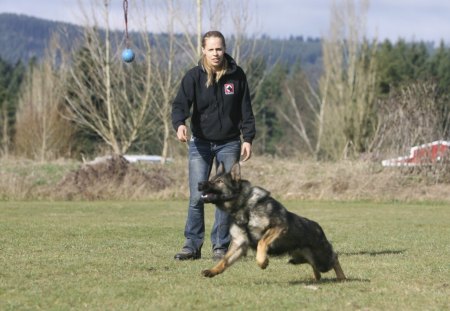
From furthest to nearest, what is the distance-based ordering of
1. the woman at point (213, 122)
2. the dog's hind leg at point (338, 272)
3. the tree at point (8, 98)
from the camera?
the tree at point (8, 98) → the woman at point (213, 122) → the dog's hind leg at point (338, 272)

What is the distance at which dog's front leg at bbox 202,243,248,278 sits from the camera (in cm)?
714

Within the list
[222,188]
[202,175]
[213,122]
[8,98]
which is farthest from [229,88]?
[8,98]

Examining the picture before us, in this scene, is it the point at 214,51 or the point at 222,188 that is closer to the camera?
the point at 222,188

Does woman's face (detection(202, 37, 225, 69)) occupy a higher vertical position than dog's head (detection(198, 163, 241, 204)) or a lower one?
higher

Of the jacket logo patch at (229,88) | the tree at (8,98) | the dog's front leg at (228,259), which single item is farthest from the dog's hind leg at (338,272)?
the tree at (8,98)

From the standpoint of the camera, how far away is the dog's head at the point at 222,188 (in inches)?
Result: 287

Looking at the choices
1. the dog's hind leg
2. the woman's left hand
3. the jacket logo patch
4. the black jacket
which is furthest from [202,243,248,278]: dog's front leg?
the jacket logo patch

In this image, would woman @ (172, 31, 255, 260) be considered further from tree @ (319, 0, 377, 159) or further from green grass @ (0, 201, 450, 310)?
tree @ (319, 0, 377, 159)

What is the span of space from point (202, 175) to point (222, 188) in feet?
5.66

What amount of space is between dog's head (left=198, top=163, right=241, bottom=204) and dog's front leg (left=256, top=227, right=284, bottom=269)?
46 centimetres

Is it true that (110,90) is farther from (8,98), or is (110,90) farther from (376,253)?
(8,98)

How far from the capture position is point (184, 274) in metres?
7.77

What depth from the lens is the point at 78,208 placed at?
20.5 metres

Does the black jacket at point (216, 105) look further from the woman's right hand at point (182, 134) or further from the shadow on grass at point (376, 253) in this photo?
the shadow on grass at point (376, 253)
